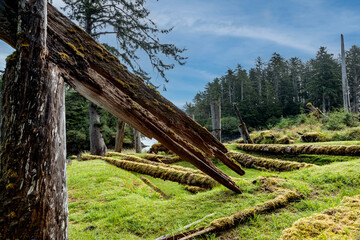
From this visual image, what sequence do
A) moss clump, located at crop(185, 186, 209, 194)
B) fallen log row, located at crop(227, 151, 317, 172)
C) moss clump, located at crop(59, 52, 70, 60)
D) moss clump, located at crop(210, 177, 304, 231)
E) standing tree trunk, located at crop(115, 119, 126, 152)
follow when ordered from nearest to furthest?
1. moss clump, located at crop(59, 52, 70, 60)
2. moss clump, located at crop(210, 177, 304, 231)
3. moss clump, located at crop(185, 186, 209, 194)
4. fallen log row, located at crop(227, 151, 317, 172)
5. standing tree trunk, located at crop(115, 119, 126, 152)

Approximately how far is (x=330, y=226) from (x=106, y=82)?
9.20ft

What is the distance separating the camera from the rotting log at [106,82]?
7.01 feet

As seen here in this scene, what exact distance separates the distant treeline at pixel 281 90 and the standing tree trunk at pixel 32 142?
132 ft

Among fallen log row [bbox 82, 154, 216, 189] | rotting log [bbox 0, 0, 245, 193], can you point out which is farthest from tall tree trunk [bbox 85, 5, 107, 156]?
rotting log [bbox 0, 0, 245, 193]

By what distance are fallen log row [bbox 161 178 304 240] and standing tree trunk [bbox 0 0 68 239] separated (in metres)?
1.42

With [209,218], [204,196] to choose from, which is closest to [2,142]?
[209,218]

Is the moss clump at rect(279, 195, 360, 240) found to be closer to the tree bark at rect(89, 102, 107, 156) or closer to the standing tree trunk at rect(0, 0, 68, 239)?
the standing tree trunk at rect(0, 0, 68, 239)

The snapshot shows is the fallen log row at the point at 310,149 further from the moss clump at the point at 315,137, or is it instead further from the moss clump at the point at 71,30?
the moss clump at the point at 71,30

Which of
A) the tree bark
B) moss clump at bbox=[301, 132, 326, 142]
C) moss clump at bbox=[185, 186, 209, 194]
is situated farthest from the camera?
the tree bark

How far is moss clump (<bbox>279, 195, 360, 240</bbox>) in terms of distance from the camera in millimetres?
1532

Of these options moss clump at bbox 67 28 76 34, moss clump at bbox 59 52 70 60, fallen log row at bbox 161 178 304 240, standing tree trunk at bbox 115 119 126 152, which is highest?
moss clump at bbox 67 28 76 34

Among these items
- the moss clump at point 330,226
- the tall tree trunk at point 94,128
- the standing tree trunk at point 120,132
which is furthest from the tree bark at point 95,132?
the moss clump at point 330,226

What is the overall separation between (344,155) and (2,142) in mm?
8490

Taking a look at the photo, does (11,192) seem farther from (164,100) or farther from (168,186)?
(168,186)
